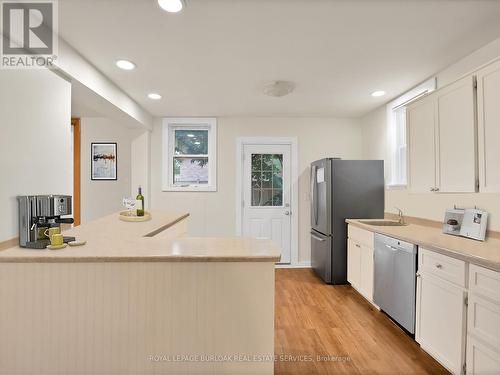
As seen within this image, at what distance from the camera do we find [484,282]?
1.56 metres

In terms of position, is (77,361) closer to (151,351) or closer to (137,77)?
(151,351)

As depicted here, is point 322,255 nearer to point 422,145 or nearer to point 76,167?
point 422,145

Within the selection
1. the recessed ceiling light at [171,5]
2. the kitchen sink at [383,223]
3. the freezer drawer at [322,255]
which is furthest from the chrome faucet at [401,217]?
the recessed ceiling light at [171,5]

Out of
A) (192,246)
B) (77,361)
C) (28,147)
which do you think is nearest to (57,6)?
(28,147)

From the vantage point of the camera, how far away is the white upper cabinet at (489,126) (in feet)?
5.90

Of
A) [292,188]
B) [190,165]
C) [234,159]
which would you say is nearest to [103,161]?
[190,165]

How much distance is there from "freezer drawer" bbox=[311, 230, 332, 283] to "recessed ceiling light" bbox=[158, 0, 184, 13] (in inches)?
119

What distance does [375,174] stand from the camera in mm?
3725

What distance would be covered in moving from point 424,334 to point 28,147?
3.05 m

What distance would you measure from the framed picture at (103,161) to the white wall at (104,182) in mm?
64

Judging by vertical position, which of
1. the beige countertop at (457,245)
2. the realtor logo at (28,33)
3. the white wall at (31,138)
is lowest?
the beige countertop at (457,245)

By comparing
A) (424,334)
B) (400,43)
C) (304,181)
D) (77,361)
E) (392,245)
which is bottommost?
(424,334)

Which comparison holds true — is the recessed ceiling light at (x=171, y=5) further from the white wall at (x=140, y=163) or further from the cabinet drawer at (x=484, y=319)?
the white wall at (x=140, y=163)

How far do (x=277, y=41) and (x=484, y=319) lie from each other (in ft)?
7.37
